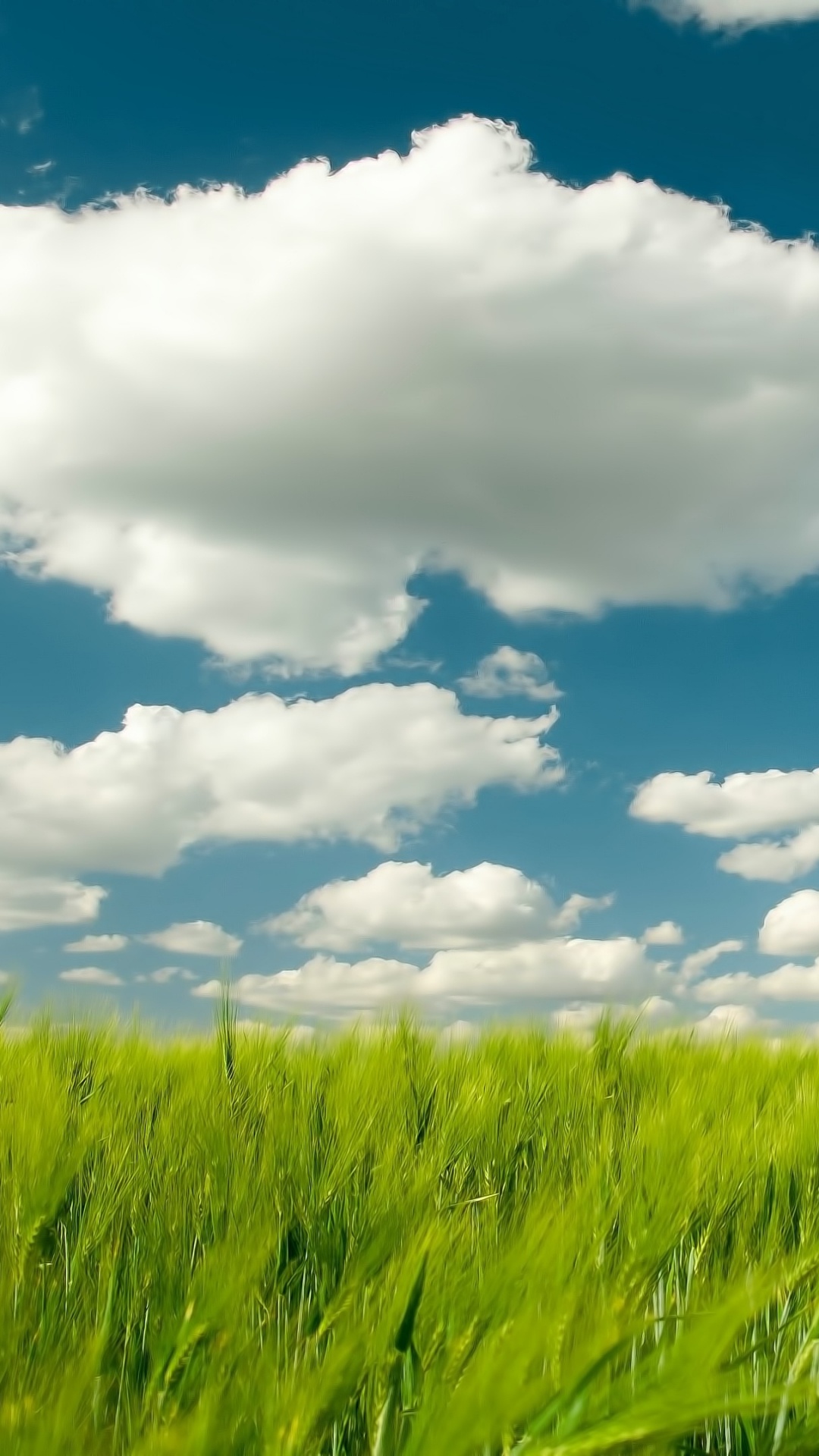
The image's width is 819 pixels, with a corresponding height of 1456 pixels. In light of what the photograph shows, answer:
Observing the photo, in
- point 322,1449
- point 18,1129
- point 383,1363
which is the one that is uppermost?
point 18,1129

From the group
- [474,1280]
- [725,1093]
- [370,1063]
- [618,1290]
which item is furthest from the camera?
[725,1093]

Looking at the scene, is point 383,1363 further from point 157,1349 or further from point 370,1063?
point 370,1063

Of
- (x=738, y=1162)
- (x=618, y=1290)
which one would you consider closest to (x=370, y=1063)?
(x=738, y=1162)

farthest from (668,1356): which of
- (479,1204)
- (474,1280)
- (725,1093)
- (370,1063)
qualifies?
(725,1093)

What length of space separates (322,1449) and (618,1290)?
1.49ft

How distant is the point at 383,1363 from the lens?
4.73 ft

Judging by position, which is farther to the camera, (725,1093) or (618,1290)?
(725,1093)

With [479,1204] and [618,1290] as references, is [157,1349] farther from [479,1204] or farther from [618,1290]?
[479,1204]

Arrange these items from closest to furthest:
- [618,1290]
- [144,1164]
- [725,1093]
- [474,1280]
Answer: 1. [618,1290]
2. [474,1280]
3. [144,1164]
4. [725,1093]

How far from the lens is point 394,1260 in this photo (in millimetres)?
1710

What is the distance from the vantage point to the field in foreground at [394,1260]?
1314 millimetres

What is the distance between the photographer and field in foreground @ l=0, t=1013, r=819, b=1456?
51.8 inches

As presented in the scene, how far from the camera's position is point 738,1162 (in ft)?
8.20

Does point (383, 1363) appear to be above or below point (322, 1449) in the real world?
above
